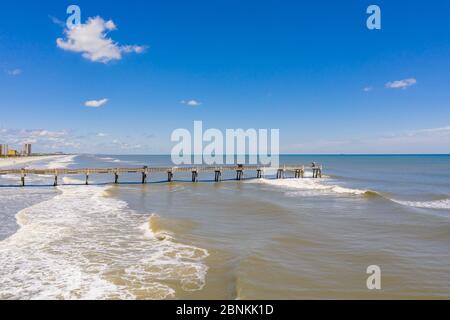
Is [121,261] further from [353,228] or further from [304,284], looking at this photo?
[353,228]

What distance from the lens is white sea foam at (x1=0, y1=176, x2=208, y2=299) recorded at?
32.0ft

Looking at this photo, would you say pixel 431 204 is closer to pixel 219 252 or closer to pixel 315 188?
pixel 315 188

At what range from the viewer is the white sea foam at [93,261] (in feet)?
32.0

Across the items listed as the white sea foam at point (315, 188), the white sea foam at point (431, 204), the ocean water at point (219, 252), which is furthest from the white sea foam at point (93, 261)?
the white sea foam at point (315, 188)

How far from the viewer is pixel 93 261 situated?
12.3 meters

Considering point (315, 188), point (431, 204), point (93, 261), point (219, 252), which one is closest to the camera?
point (93, 261)

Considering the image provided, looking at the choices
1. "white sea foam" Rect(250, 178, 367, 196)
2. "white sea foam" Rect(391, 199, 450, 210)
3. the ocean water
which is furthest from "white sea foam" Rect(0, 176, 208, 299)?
"white sea foam" Rect(250, 178, 367, 196)

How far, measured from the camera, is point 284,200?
29922mm

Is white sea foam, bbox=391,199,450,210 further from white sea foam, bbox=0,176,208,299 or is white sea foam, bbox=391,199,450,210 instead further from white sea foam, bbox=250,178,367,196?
white sea foam, bbox=0,176,208,299

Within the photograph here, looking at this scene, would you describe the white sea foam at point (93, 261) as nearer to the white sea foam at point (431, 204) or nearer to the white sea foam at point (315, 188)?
the white sea foam at point (431, 204)


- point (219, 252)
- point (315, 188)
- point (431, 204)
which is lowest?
point (431, 204)

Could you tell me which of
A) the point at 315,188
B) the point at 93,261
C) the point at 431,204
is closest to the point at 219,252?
the point at 93,261

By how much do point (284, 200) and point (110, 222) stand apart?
52.6 ft

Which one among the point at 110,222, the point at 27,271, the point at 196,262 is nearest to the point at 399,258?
the point at 196,262
